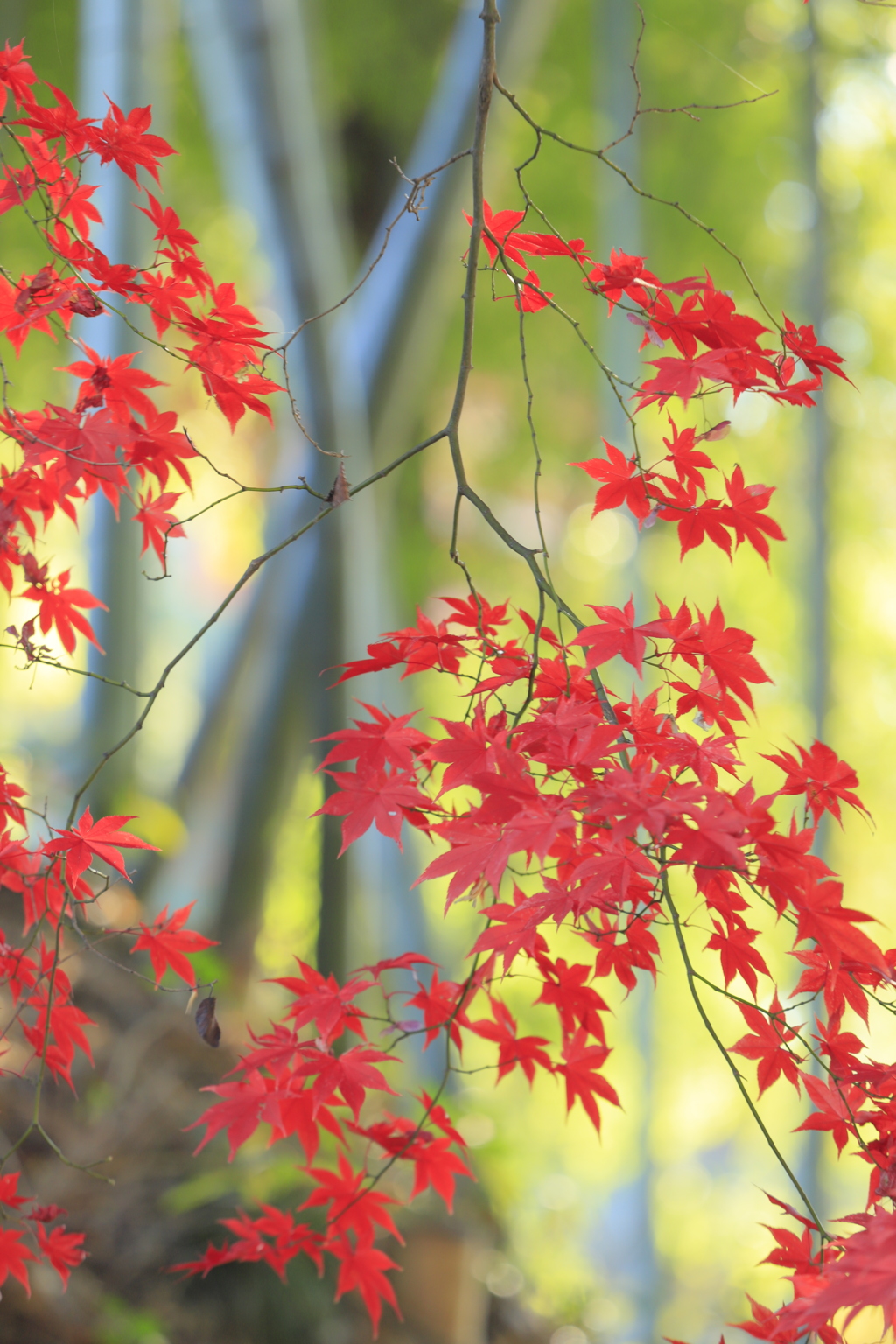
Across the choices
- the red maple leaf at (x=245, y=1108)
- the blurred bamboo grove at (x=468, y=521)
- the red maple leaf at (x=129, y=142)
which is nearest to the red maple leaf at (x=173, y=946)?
the red maple leaf at (x=245, y=1108)

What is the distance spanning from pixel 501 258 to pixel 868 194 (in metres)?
3.46

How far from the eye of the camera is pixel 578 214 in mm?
4191

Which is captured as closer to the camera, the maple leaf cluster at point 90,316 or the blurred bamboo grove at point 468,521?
the maple leaf cluster at point 90,316

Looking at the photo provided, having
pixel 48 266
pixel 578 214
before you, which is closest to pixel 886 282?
pixel 578 214

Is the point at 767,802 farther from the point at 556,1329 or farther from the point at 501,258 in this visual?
the point at 556,1329

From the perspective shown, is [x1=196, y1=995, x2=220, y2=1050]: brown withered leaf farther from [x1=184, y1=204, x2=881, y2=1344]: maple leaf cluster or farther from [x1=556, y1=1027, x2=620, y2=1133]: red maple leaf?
[x1=556, y1=1027, x2=620, y2=1133]: red maple leaf

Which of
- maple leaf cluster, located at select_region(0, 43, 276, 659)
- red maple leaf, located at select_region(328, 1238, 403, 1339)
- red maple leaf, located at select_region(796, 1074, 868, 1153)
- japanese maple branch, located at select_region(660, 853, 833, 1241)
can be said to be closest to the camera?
japanese maple branch, located at select_region(660, 853, 833, 1241)

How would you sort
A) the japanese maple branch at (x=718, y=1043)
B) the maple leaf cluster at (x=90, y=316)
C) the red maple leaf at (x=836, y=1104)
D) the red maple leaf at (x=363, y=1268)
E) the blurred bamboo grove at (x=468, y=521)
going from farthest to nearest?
the blurred bamboo grove at (x=468, y=521)
the red maple leaf at (x=363, y=1268)
the maple leaf cluster at (x=90, y=316)
the red maple leaf at (x=836, y=1104)
the japanese maple branch at (x=718, y=1043)

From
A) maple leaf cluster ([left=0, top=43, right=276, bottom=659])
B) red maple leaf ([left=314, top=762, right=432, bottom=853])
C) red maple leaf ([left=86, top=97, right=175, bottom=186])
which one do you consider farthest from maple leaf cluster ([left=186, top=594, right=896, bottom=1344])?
red maple leaf ([left=86, top=97, right=175, bottom=186])

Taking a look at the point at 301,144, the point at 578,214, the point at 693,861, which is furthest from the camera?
the point at 578,214

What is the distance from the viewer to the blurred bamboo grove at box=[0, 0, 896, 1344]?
6.49 ft

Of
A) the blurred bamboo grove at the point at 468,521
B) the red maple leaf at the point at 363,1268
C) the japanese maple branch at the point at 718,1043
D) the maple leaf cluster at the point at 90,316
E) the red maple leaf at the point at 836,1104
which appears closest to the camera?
the japanese maple branch at the point at 718,1043

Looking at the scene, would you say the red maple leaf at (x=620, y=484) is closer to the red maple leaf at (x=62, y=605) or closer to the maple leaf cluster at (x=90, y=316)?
the maple leaf cluster at (x=90, y=316)

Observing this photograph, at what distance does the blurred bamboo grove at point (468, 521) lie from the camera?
198 cm
